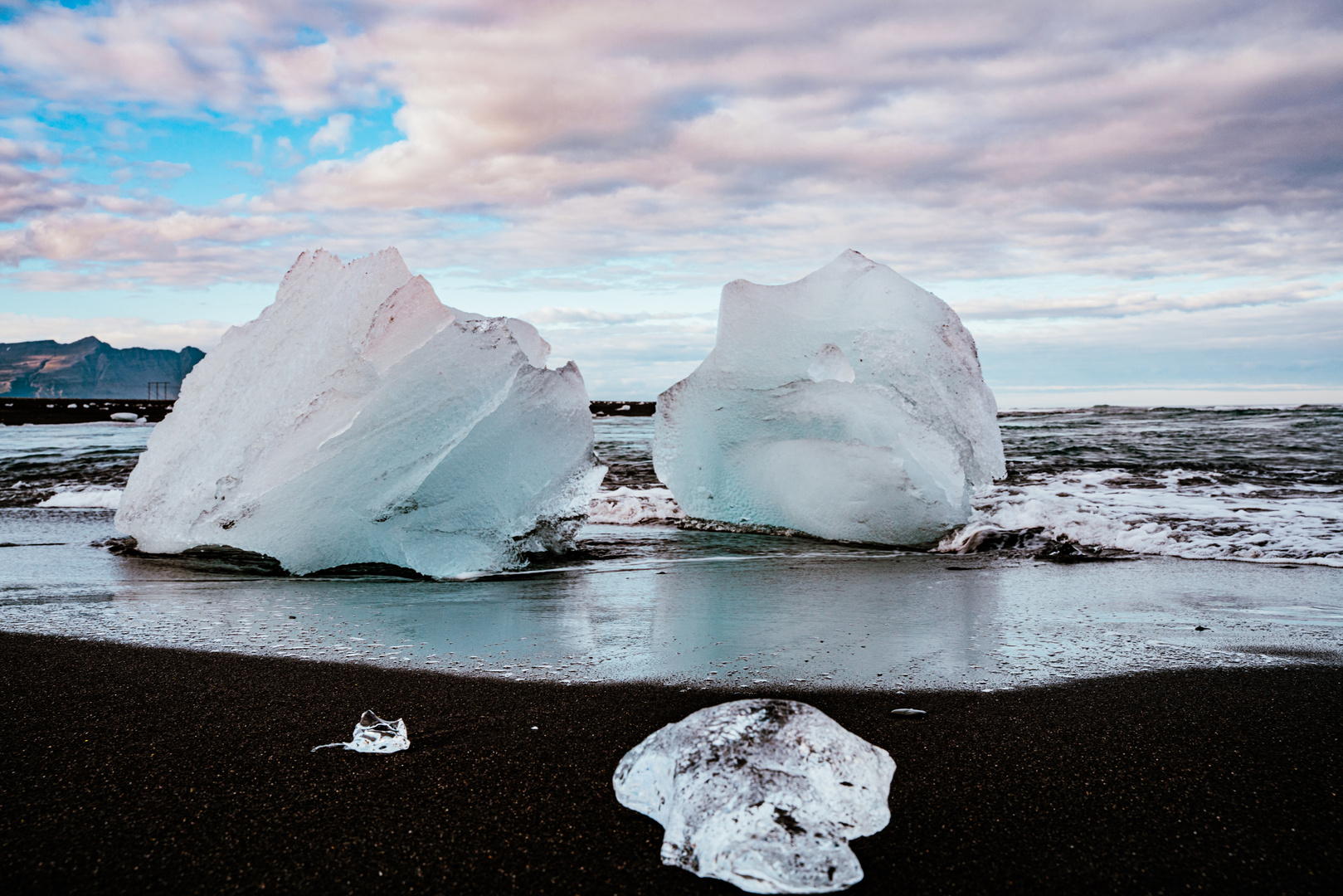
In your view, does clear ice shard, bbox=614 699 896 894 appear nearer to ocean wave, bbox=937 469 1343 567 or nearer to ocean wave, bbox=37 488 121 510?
ocean wave, bbox=937 469 1343 567

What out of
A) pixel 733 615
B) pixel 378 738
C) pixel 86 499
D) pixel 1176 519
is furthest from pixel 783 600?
pixel 86 499

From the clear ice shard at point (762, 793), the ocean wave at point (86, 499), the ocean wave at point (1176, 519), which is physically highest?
the clear ice shard at point (762, 793)

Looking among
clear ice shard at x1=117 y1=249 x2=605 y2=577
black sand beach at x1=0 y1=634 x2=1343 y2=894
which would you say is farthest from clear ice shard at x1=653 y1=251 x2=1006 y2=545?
black sand beach at x1=0 y1=634 x2=1343 y2=894

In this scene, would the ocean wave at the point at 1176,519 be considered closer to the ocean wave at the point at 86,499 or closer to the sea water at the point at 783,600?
the sea water at the point at 783,600

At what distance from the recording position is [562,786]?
1.77 meters

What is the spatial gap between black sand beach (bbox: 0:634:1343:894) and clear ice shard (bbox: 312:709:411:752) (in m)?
0.03

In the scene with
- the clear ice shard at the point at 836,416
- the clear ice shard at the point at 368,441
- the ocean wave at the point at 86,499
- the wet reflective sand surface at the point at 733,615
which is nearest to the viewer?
the wet reflective sand surface at the point at 733,615

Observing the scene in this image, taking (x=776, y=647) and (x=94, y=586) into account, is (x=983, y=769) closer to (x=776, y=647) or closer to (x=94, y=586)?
(x=776, y=647)

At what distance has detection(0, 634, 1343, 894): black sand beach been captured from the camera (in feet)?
4.71

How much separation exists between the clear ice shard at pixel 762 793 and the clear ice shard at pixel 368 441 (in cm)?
324

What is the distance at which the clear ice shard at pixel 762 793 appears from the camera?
55.6 inches

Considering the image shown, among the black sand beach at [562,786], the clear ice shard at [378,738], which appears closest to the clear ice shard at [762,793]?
the black sand beach at [562,786]

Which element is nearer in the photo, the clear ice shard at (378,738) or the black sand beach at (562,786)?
the black sand beach at (562,786)

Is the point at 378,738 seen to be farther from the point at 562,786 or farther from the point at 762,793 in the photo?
the point at 762,793
